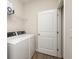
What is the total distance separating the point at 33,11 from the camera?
3906mm

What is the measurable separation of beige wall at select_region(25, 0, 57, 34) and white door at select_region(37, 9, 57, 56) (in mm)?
403

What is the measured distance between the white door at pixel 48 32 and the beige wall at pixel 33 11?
40 cm

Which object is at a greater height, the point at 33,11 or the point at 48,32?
the point at 33,11

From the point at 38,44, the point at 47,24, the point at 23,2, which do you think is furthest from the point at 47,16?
the point at 23,2

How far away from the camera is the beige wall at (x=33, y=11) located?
358 centimetres

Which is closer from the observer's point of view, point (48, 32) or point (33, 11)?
point (48, 32)

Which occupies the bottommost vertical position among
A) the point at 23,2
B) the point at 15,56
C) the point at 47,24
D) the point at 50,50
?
the point at 50,50

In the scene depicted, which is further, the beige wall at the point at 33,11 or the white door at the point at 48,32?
the beige wall at the point at 33,11

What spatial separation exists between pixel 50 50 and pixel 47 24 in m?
1.27

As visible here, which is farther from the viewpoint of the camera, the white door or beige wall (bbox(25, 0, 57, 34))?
beige wall (bbox(25, 0, 57, 34))

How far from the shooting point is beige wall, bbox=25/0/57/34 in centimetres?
358

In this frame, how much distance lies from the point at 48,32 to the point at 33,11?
155 centimetres

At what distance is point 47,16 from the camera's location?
3.29 metres
